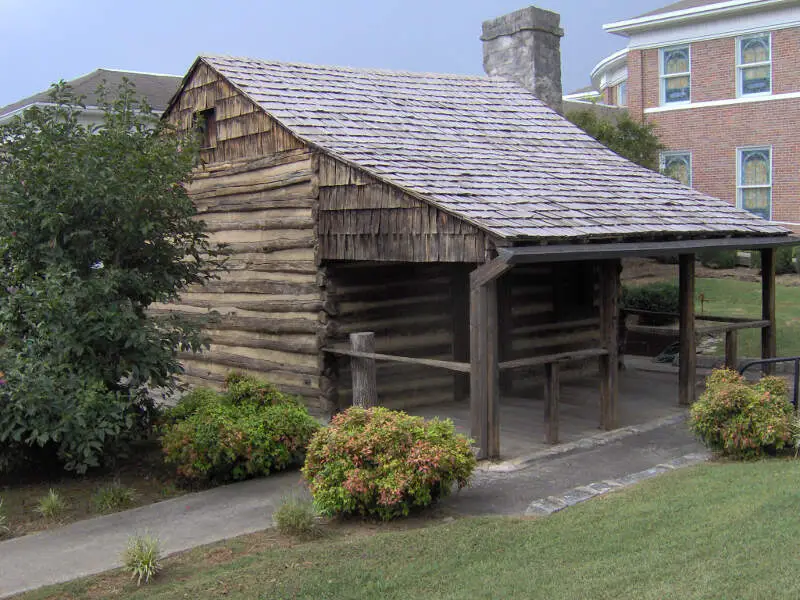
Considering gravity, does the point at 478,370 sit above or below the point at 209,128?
below

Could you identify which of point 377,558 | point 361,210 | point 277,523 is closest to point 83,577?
point 277,523

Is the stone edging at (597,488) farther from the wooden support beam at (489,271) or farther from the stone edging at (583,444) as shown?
the wooden support beam at (489,271)

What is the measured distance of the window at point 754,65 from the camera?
24.3 meters

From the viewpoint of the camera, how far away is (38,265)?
8992 mm

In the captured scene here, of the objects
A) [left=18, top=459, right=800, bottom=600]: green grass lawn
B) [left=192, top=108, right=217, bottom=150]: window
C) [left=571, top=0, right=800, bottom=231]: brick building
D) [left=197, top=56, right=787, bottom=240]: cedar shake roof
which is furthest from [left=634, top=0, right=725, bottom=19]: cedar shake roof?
[left=18, top=459, right=800, bottom=600]: green grass lawn

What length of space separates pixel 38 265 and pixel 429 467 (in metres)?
4.82

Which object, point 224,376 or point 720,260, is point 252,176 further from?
point 720,260

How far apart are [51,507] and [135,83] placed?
21.3 metres

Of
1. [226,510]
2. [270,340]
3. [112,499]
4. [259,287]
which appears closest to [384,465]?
[226,510]

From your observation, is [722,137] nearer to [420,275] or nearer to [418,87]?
[418,87]

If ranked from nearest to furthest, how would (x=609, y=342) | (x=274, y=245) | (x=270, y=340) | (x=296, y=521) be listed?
(x=296, y=521), (x=609, y=342), (x=274, y=245), (x=270, y=340)

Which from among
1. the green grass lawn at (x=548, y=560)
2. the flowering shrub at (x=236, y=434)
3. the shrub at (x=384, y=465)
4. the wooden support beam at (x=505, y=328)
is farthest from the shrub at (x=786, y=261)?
the shrub at (x=384, y=465)

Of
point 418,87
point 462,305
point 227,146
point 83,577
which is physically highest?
point 418,87

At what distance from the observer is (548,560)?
Result: 5.81 metres
